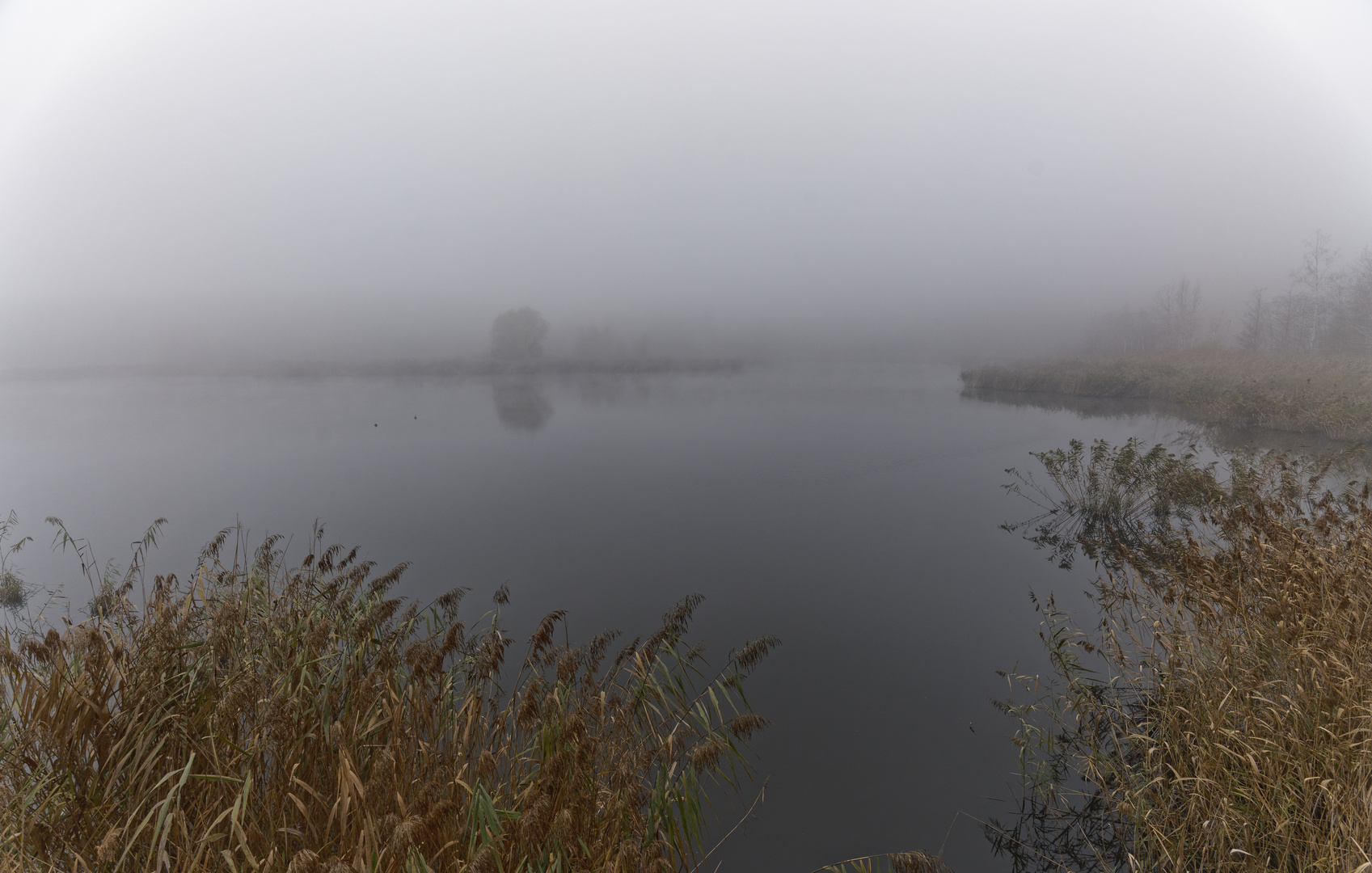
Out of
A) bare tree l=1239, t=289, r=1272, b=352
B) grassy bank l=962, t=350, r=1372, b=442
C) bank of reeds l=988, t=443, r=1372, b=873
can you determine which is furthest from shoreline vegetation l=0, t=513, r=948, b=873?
bare tree l=1239, t=289, r=1272, b=352

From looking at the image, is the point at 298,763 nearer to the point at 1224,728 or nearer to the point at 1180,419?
the point at 1224,728

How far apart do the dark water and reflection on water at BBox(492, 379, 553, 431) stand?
86 centimetres

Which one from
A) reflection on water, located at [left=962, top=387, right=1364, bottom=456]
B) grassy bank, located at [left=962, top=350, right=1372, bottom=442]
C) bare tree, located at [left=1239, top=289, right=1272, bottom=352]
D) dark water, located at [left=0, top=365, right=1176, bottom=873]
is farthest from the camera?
bare tree, located at [left=1239, top=289, right=1272, bottom=352]

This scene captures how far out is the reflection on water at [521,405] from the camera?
26.8 m

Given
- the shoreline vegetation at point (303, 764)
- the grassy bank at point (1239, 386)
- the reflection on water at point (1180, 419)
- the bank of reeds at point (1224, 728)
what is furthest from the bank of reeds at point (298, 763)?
the grassy bank at point (1239, 386)

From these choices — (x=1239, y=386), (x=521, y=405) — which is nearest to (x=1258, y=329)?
(x=1239, y=386)

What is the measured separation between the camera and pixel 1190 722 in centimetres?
341

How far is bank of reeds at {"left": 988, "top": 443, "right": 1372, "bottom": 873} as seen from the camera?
2.62 m

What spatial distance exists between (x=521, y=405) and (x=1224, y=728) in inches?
1372

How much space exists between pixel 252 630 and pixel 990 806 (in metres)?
5.40

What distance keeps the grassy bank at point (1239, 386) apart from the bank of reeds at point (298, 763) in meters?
19.7

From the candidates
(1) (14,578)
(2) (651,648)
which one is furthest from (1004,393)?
(1) (14,578)

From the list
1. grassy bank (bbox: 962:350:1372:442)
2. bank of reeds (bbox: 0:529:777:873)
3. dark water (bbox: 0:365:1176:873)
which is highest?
grassy bank (bbox: 962:350:1372:442)

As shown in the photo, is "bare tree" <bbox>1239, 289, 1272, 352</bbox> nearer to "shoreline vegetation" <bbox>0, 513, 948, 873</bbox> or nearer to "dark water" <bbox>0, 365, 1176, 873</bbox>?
"dark water" <bbox>0, 365, 1176, 873</bbox>
